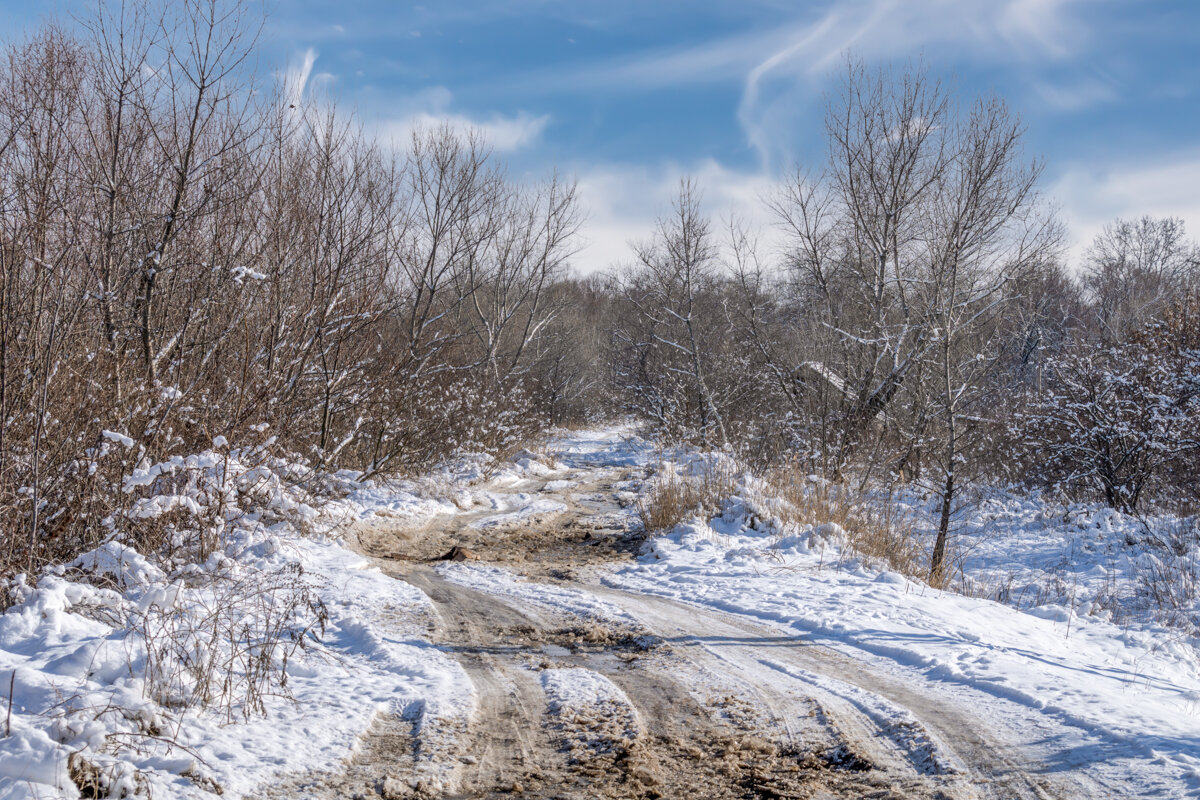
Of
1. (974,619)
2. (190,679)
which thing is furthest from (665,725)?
(974,619)

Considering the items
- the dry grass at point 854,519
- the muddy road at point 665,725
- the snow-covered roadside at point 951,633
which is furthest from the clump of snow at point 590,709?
the dry grass at point 854,519

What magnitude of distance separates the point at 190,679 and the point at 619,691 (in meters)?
2.32

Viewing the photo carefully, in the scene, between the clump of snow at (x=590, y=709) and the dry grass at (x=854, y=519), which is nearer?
the clump of snow at (x=590, y=709)

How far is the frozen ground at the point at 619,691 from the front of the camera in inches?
129

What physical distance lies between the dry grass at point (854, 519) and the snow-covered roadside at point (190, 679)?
17.7 feet

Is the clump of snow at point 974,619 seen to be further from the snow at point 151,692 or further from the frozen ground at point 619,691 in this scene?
the snow at point 151,692

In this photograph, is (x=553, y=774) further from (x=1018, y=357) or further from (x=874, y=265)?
(x=1018, y=357)

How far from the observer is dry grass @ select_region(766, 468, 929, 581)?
9.19 metres

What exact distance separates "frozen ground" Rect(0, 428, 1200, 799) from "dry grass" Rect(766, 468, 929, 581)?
111 centimetres

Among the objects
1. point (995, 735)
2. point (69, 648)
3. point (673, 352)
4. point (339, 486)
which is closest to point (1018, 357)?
point (673, 352)

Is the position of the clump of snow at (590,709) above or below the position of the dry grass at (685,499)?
below

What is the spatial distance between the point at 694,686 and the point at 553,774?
1478mm

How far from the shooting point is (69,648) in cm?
388

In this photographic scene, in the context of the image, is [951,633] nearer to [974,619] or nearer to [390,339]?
[974,619]
